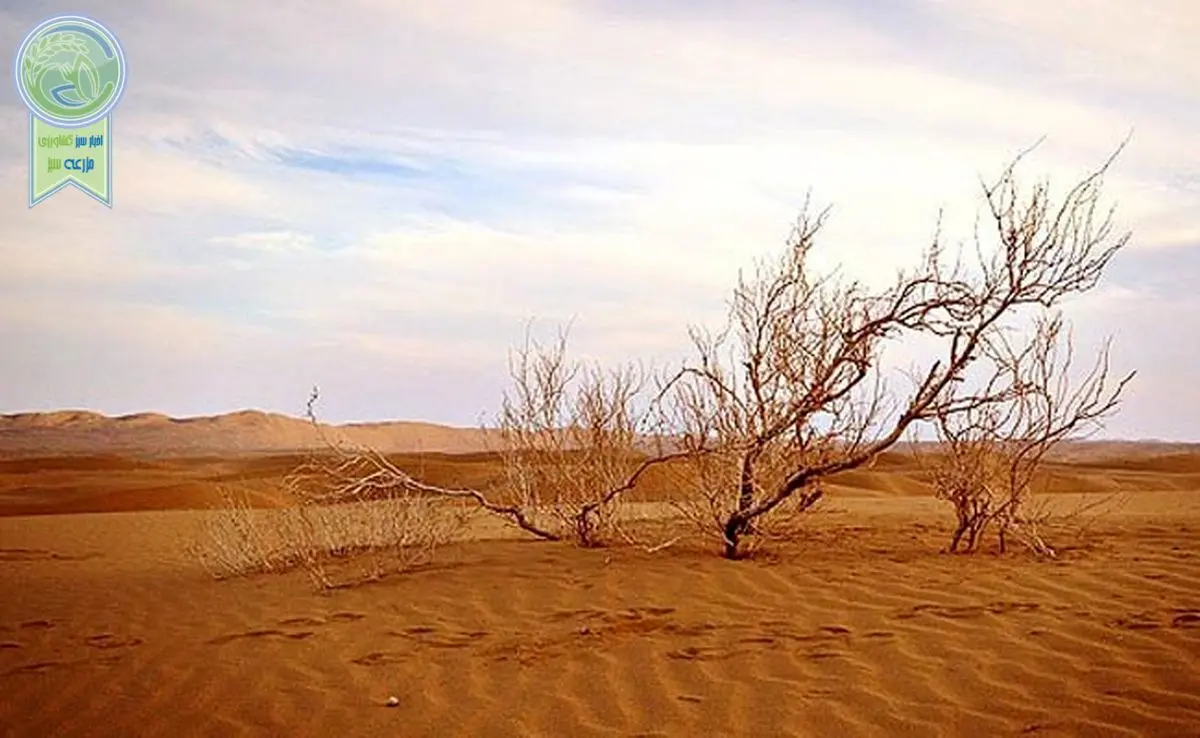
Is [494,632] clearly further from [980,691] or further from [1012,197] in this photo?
[1012,197]

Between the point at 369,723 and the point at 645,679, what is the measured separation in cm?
135

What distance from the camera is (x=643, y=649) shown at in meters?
6.28

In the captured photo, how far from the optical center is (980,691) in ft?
17.1

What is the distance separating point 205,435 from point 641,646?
89.9 metres

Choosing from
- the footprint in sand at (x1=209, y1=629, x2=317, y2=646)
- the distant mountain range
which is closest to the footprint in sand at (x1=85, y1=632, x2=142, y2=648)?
the footprint in sand at (x1=209, y1=629, x2=317, y2=646)

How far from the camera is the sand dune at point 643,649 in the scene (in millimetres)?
5125

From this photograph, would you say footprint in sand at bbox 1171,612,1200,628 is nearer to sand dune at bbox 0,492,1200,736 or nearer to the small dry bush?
sand dune at bbox 0,492,1200,736

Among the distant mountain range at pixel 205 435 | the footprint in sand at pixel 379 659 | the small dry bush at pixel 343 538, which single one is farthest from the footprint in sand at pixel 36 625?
the distant mountain range at pixel 205 435

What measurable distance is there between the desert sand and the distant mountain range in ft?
212

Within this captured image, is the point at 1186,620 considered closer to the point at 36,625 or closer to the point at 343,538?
the point at 343,538

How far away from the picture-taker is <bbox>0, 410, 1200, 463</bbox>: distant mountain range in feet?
250

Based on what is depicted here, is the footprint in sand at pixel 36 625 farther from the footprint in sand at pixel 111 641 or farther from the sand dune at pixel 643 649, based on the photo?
the footprint in sand at pixel 111 641

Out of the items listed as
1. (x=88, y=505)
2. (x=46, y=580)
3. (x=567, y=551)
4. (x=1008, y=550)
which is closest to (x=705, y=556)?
(x=567, y=551)

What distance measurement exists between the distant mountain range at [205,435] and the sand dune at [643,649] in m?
64.9
